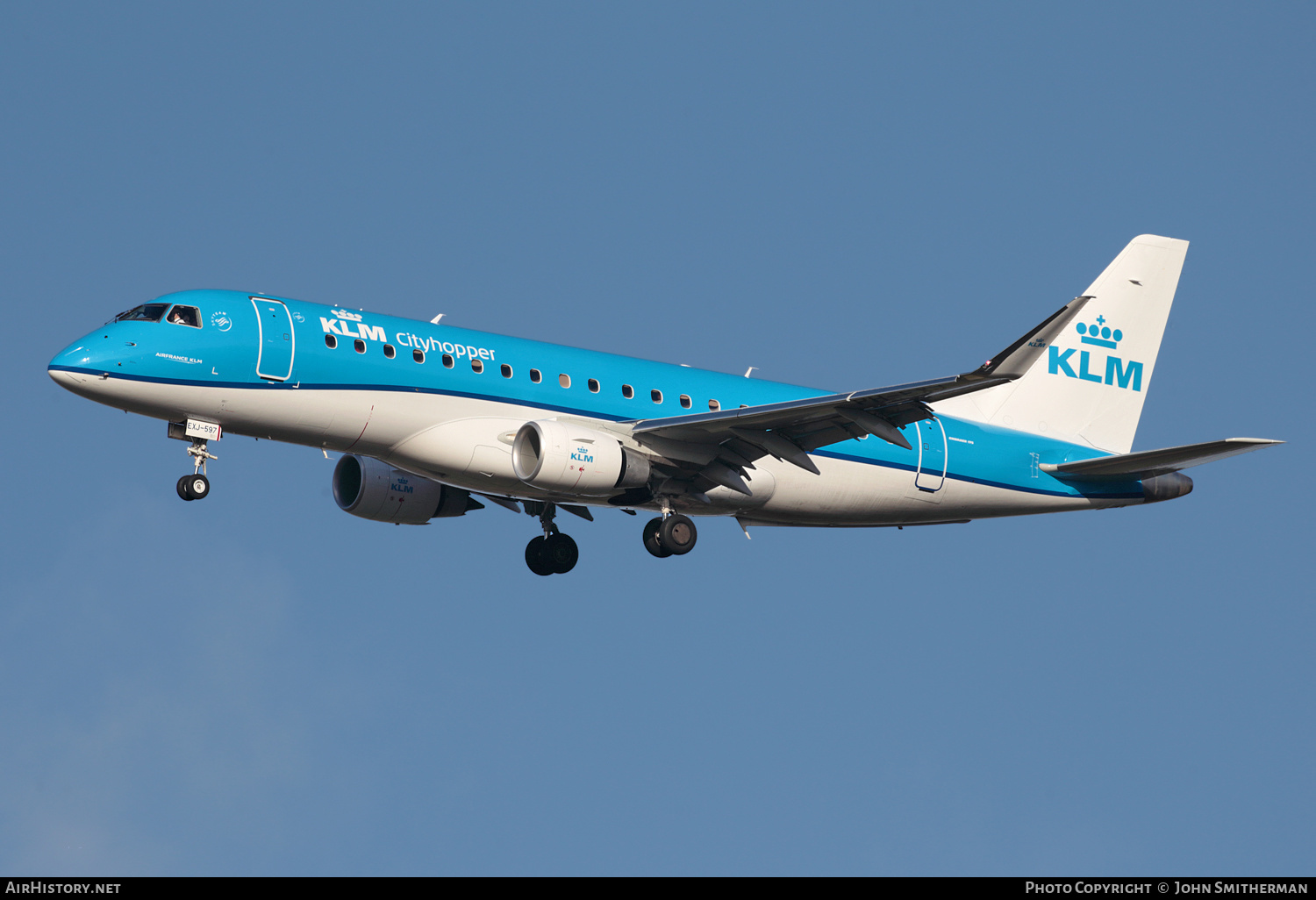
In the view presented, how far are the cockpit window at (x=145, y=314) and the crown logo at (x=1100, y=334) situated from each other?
22.5 meters

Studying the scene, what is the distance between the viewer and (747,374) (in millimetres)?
34656

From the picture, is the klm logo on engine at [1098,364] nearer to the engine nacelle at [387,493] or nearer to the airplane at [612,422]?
the airplane at [612,422]

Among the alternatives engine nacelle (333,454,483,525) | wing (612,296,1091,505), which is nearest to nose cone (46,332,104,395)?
engine nacelle (333,454,483,525)

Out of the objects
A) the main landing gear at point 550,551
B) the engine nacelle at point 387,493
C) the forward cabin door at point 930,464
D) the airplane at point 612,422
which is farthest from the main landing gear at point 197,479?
the forward cabin door at point 930,464

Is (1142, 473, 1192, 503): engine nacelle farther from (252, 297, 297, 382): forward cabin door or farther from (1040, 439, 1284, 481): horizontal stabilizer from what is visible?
(252, 297, 297, 382): forward cabin door

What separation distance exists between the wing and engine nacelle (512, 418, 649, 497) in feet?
3.04

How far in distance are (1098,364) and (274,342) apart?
20.8m

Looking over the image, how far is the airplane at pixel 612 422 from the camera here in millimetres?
27953

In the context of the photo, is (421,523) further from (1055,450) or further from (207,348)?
(1055,450)

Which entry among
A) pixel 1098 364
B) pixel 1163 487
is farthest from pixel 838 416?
pixel 1098 364

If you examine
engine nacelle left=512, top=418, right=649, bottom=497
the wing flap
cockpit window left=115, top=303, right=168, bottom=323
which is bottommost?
engine nacelle left=512, top=418, right=649, bottom=497

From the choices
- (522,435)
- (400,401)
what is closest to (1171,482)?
(522,435)

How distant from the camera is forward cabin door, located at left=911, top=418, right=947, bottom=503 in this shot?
34188 mm

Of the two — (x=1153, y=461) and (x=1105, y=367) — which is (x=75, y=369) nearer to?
(x=1153, y=461)
